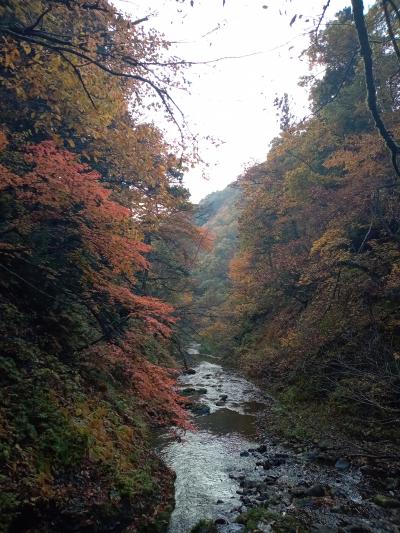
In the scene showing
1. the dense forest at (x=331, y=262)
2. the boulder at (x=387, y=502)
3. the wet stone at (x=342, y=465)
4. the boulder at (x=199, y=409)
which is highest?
the dense forest at (x=331, y=262)

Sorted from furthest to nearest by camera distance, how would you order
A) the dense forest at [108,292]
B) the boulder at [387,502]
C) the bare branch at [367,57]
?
the boulder at [387,502], the dense forest at [108,292], the bare branch at [367,57]

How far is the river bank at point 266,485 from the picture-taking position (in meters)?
6.76

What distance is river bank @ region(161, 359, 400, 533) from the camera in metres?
6.76

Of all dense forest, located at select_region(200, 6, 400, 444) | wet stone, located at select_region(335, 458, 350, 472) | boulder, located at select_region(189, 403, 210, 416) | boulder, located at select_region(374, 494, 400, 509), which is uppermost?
dense forest, located at select_region(200, 6, 400, 444)

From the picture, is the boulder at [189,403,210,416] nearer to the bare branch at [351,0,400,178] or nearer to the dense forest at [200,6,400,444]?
the dense forest at [200,6,400,444]

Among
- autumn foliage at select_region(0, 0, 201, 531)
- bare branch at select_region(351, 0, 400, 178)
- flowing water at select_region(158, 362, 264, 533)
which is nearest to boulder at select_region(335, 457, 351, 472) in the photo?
flowing water at select_region(158, 362, 264, 533)

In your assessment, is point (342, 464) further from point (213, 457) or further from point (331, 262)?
point (331, 262)

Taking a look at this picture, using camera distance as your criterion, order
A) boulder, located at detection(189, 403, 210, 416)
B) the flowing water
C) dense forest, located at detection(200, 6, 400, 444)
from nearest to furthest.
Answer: the flowing water < dense forest, located at detection(200, 6, 400, 444) < boulder, located at detection(189, 403, 210, 416)

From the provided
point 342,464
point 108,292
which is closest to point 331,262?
point 342,464

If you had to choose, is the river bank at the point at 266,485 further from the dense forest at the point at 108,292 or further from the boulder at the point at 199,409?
the boulder at the point at 199,409

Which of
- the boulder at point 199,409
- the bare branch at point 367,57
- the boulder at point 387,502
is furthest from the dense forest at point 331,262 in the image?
the boulder at point 199,409

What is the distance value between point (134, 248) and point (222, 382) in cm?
Answer: 1427

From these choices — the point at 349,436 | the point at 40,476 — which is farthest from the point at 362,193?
the point at 40,476

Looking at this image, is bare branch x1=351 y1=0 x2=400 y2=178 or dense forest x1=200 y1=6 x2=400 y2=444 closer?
bare branch x1=351 y1=0 x2=400 y2=178
